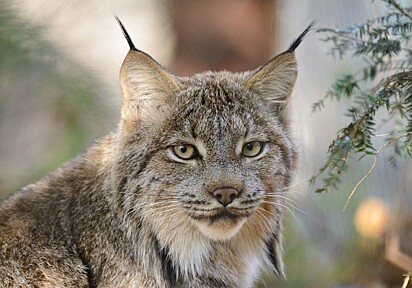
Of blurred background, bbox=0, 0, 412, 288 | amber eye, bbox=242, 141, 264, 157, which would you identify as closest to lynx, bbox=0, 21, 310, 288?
amber eye, bbox=242, 141, 264, 157

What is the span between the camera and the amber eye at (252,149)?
3.74 m

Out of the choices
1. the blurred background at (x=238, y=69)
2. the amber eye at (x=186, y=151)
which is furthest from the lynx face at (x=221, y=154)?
the blurred background at (x=238, y=69)

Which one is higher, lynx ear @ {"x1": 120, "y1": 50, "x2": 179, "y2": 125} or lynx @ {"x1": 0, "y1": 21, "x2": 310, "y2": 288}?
lynx ear @ {"x1": 120, "y1": 50, "x2": 179, "y2": 125}

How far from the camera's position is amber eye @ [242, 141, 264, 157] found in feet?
12.3

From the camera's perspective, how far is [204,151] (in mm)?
3658

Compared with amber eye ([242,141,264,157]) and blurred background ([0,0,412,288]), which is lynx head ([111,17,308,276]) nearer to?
amber eye ([242,141,264,157])

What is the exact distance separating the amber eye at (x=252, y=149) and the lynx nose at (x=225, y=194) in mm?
279

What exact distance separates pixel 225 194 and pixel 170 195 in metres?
0.30

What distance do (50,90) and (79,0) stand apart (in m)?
1.22

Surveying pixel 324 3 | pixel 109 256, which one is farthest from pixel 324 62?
pixel 109 256

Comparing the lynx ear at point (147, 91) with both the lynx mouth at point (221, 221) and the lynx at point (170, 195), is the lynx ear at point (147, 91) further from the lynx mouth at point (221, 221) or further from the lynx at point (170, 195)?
the lynx mouth at point (221, 221)

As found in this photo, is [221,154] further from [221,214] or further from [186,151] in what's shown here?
[221,214]

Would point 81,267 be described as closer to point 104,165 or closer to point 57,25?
point 104,165

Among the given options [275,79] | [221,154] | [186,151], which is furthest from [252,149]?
[275,79]
